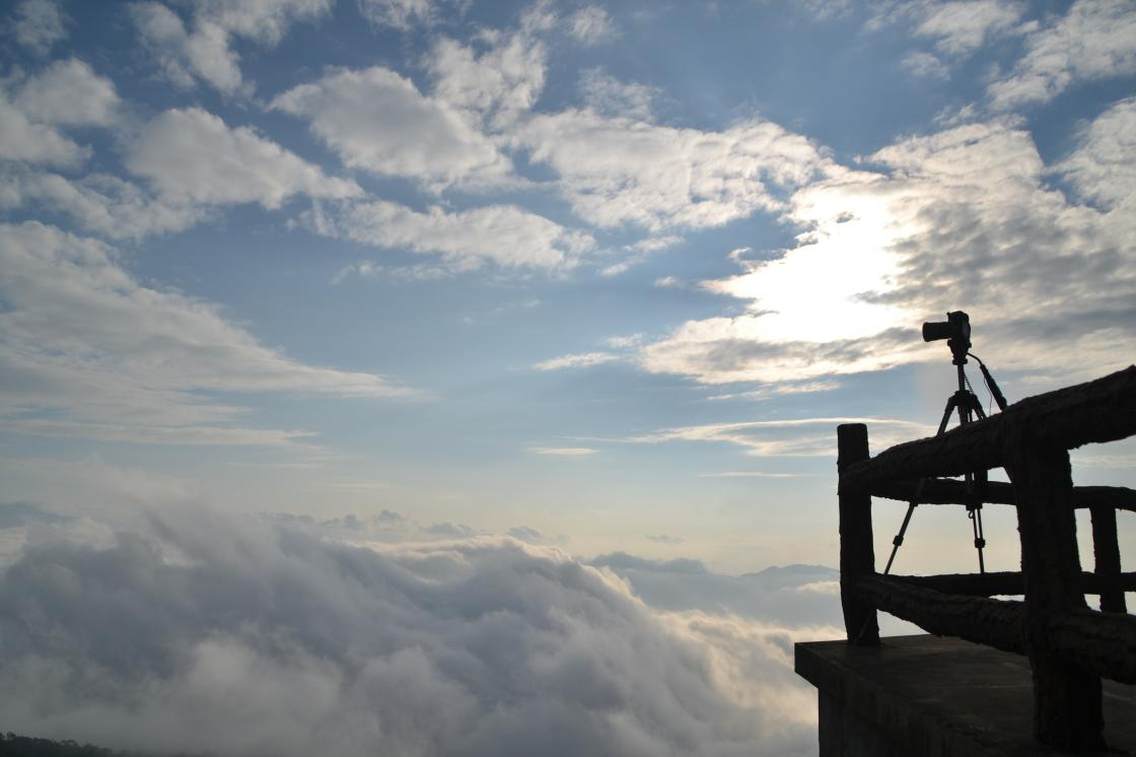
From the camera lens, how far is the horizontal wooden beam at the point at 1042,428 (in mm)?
3023

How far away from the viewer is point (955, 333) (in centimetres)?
596

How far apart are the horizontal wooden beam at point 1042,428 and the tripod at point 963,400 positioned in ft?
3.92

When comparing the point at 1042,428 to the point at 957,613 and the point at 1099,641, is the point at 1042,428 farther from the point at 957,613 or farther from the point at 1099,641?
the point at 957,613

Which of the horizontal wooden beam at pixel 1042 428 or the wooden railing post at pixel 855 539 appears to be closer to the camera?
the horizontal wooden beam at pixel 1042 428

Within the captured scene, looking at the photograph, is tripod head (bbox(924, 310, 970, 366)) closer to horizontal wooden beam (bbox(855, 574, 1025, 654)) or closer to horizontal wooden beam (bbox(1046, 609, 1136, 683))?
horizontal wooden beam (bbox(855, 574, 1025, 654))

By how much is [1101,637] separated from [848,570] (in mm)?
3277

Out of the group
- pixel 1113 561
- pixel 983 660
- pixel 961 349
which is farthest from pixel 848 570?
pixel 1113 561

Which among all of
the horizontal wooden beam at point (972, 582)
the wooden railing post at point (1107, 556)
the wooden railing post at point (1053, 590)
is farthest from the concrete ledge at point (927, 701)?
the wooden railing post at point (1107, 556)

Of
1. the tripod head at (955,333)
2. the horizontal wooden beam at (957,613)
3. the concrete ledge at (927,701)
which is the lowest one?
the concrete ledge at (927,701)

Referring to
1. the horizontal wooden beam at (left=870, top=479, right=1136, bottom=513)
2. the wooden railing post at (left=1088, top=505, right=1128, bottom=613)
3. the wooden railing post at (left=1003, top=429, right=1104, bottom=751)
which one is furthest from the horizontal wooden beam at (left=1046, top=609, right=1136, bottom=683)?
the wooden railing post at (left=1088, top=505, right=1128, bottom=613)

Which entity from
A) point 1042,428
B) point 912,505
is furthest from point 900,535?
point 1042,428

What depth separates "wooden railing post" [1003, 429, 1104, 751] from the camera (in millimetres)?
3459

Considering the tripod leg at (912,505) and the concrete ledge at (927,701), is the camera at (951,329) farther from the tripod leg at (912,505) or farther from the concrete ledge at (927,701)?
the concrete ledge at (927,701)

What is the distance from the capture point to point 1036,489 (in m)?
3.56
